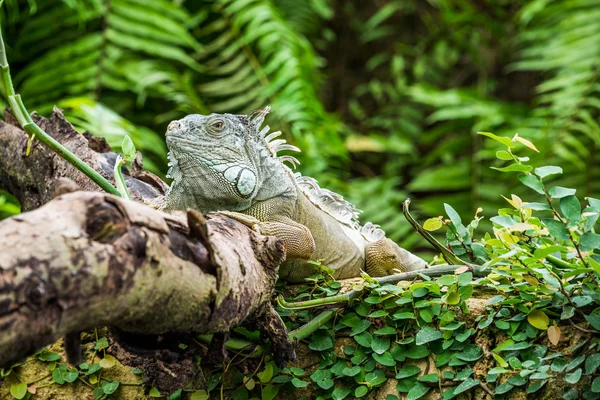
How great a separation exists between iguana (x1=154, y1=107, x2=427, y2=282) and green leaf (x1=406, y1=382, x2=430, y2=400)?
28.0 inches

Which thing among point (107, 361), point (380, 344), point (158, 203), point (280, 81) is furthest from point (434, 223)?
point (280, 81)

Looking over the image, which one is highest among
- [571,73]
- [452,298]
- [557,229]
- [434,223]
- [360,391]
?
[557,229]

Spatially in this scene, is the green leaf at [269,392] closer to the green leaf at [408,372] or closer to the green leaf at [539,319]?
the green leaf at [408,372]

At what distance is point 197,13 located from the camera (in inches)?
284

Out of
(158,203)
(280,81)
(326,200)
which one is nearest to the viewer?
(158,203)

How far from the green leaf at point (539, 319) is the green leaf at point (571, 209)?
1.20 ft

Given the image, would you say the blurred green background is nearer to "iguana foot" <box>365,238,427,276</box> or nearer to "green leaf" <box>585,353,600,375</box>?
"iguana foot" <box>365,238,427,276</box>

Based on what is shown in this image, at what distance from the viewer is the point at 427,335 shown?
2.71 meters

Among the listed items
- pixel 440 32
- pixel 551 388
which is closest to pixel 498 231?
pixel 551 388

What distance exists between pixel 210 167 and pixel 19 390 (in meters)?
1.27

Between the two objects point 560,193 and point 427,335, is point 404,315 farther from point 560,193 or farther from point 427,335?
point 560,193

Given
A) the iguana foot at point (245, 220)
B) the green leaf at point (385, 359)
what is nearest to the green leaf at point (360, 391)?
the green leaf at point (385, 359)

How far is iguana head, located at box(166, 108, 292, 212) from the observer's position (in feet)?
9.87

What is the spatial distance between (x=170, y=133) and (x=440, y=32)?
6.85 meters
